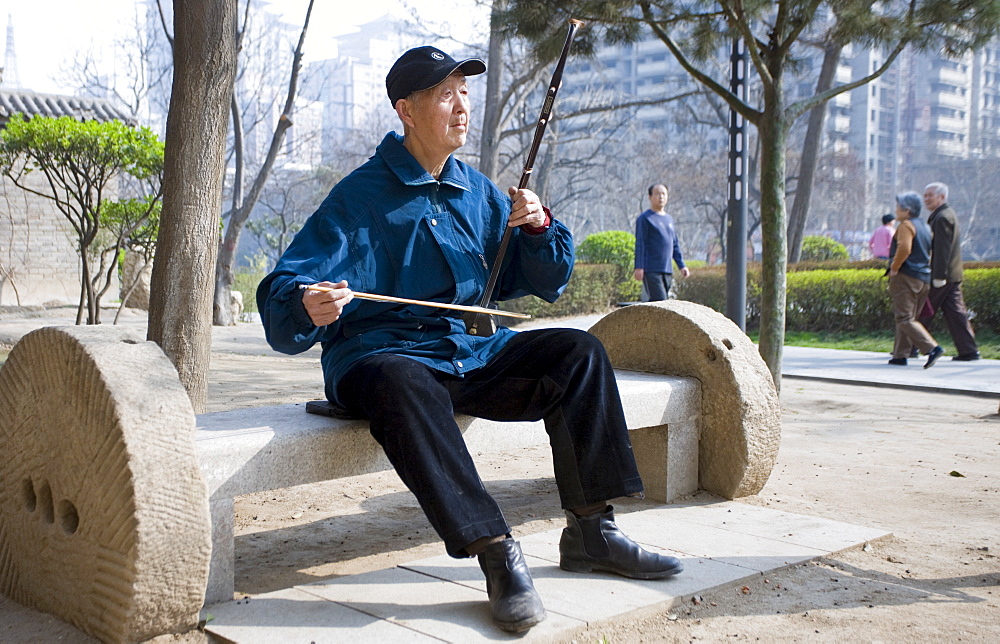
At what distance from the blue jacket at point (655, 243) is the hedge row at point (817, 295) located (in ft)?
11.3

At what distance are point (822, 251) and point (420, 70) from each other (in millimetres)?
19021

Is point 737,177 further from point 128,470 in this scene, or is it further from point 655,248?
point 128,470

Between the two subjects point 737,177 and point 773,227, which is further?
point 737,177

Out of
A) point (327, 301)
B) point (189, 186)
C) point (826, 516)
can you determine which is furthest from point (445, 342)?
point (826, 516)

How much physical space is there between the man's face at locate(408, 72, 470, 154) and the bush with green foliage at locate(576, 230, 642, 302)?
14.0 meters

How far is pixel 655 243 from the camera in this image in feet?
32.3

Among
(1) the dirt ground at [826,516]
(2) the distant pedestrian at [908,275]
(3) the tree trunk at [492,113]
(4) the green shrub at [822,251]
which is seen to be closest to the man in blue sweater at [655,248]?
(2) the distant pedestrian at [908,275]

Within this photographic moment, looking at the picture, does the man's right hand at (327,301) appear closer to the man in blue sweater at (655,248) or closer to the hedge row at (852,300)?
the man in blue sweater at (655,248)

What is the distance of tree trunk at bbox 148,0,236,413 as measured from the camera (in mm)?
4113

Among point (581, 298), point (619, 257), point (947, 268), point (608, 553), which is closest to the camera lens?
point (608, 553)

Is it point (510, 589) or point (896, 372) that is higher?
point (510, 589)

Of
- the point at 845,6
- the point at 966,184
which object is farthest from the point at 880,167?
the point at 845,6

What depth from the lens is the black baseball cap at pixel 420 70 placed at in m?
3.05

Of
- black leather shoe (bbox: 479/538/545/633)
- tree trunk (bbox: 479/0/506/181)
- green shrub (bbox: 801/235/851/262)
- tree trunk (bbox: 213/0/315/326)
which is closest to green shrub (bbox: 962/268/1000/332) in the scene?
tree trunk (bbox: 479/0/506/181)
